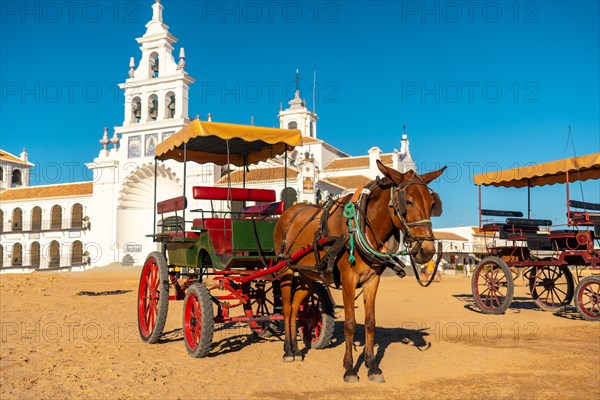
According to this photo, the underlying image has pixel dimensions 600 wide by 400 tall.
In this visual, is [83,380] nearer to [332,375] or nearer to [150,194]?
[332,375]

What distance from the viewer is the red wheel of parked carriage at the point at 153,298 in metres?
7.50

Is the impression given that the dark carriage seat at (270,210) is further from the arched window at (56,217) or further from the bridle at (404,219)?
the arched window at (56,217)

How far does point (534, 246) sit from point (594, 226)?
135cm

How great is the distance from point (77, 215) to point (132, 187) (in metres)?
7.63

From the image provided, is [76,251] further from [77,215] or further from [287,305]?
[287,305]

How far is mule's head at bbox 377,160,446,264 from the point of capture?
16.0ft

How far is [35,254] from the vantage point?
43.7m

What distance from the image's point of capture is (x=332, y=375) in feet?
19.1

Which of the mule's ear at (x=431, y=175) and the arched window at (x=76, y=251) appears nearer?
the mule's ear at (x=431, y=175)

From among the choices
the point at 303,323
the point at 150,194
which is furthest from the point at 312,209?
the point at 150,194

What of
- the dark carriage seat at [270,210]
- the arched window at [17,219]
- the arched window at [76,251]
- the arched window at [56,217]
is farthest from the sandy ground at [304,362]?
the arched window at [17,219]

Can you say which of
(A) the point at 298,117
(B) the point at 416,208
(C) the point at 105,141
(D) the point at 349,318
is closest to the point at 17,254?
(C) the point at 105,141

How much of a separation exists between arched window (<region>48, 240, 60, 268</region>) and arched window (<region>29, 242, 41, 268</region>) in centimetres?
106

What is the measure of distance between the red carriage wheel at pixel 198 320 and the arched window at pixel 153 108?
106 feet
